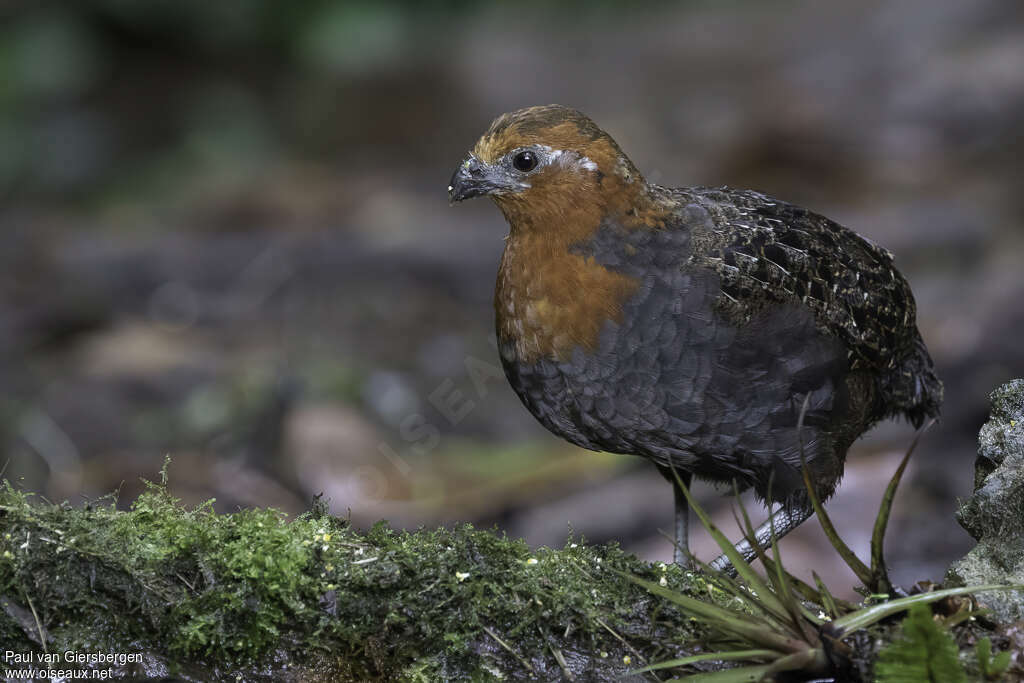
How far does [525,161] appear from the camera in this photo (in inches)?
174

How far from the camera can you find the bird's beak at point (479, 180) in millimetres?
4469

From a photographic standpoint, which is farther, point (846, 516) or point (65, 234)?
point (65, 234)

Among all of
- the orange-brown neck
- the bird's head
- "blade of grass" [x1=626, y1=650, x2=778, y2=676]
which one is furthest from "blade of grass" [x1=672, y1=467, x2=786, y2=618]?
the bird's head

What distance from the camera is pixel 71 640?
3.22 metres

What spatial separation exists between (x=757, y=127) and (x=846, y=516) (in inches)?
268

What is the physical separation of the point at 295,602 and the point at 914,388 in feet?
9.87

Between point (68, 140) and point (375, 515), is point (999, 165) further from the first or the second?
point (68, 140)

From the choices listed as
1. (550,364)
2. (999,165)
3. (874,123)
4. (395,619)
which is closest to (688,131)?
(874,123)

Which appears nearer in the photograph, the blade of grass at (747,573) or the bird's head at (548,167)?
the blade of grass at (747,573)

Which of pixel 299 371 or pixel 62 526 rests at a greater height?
pixel 299 371

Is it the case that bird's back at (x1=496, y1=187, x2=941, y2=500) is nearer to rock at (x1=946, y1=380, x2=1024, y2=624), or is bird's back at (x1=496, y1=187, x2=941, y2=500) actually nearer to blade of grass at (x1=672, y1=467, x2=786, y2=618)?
rock at (x1=946, y1=380, x2=1024, y2=624)

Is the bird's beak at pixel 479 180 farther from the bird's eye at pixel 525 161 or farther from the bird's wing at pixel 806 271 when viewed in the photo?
the bird's wing at pixel 806 271

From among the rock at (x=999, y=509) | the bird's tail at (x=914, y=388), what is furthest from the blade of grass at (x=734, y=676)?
the bird's tail at (x=914, y=388)

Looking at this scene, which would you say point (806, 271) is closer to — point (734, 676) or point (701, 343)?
point (701, 343)
